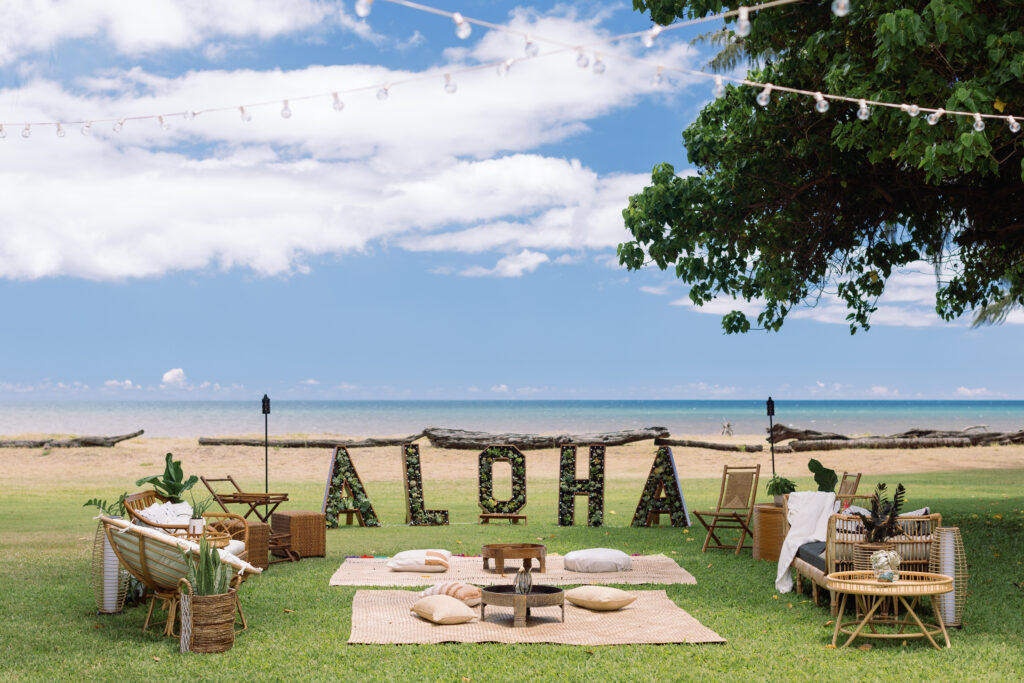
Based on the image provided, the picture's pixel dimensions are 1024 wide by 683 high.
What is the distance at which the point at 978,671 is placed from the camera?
5.74 m

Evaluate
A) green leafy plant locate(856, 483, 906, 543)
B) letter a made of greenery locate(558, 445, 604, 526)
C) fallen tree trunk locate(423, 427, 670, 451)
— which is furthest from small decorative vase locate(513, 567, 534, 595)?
fallen tree trunk locate(423, 427, 670, 451)

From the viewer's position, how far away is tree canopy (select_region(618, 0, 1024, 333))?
766cm

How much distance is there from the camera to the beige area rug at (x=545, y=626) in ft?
21.6

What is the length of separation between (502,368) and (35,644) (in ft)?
312

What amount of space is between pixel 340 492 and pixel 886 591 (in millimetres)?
8885

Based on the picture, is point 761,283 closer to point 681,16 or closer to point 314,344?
point 681,16

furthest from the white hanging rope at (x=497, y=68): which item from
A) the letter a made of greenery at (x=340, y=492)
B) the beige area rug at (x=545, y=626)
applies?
the letter a made of greenery at (x=340, y=492)

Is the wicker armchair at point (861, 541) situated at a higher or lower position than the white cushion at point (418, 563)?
higher

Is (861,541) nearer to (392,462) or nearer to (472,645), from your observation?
(472,645)

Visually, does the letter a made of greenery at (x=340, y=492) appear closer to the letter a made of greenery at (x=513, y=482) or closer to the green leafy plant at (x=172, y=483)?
the letter a made of greenery at (x=513, y=482)

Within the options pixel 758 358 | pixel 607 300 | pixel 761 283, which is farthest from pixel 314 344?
pixel 761 283

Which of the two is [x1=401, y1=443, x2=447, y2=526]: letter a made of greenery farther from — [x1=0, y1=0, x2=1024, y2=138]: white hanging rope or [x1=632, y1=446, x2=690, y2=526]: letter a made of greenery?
[x1=0, y1=0, x2=1024, y2=138]: white hanging rope

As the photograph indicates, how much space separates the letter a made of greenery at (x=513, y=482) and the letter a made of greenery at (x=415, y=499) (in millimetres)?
686

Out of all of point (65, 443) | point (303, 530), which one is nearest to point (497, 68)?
point (303, 530)
